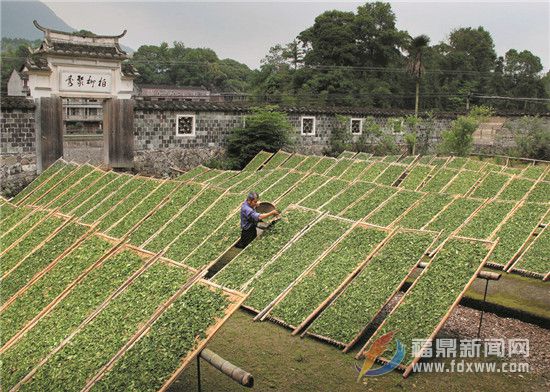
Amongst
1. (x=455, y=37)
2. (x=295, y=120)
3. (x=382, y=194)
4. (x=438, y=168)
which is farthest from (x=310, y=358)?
(x=455, y=37)

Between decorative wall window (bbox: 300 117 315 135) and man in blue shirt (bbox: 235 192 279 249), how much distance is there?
13.1 metres

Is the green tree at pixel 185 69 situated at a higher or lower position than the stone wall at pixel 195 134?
higher

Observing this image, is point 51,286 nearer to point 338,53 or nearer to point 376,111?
point 376,111

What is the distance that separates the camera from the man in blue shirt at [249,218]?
27.0 ft

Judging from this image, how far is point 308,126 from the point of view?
846 inches

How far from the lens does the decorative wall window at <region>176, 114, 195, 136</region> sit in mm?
18422

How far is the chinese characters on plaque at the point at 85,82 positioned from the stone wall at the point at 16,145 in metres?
1.14

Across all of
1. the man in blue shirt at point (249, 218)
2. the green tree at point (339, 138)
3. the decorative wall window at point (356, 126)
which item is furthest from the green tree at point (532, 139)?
the man in blue shirt at point (249, 218)

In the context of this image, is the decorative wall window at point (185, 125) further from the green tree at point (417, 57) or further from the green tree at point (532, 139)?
the green tree at point (532, 139)

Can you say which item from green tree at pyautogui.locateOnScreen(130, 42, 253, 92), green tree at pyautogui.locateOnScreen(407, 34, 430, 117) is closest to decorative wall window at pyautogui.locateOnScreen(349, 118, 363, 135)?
green tree at pyautogui.locateOnScreen(407, 34, 430, 117)

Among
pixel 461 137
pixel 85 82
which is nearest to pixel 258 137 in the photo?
pixel 85 82

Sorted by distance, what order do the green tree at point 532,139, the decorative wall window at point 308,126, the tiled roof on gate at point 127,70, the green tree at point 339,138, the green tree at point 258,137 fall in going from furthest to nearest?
the green tree at point 532,139 → the green tree at point 339,138 → the decorative wall window at point 308,126 → the green tree at point 258,137 → the tiled roof on gate at point 127,70

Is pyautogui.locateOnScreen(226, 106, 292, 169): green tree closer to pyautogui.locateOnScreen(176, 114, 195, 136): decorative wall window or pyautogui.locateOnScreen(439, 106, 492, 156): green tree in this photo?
pyautogui.locateOnScreen(176, 114, 195, 136): decorative wall window

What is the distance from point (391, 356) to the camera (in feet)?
20.0
